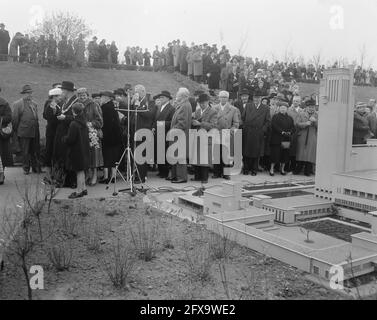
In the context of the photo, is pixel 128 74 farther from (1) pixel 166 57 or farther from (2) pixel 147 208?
(2) pixel 147 208

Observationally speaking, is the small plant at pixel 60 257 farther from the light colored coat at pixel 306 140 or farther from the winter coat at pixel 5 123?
the light colored coat at pixel 306 140

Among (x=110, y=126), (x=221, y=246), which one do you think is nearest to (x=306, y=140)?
(x=110, y=126)

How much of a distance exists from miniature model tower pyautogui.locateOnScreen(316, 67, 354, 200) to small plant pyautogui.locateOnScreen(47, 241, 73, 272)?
4650mm

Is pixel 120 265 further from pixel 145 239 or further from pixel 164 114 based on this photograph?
pixel 164 114

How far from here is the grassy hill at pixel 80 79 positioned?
23188 mm

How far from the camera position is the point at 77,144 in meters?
8.50

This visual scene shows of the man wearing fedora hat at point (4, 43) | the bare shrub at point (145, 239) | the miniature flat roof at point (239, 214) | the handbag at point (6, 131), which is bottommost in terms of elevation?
the bare shrub at point (145, 239)

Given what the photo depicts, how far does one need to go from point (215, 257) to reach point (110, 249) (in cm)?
128

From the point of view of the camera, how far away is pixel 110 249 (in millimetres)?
5980

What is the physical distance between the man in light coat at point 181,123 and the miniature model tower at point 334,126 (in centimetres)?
299

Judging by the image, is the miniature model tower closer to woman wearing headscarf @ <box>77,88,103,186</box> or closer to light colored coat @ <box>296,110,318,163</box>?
light colored coat @ <box>296,110,318,163</box>

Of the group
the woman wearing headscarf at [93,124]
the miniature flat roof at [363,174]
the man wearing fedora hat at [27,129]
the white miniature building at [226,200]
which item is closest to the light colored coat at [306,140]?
the miniature flat roof at [363,174]

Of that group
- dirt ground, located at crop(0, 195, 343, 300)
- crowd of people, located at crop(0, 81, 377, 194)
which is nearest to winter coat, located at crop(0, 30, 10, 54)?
crowd of people, located at crop(0, 81, 377, 194)

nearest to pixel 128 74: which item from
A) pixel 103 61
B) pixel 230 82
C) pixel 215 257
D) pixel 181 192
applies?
pixel 103 61
